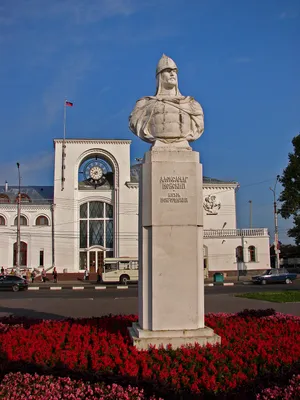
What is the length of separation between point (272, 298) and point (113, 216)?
28.3 metres

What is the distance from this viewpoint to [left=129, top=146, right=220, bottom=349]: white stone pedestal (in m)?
5.94

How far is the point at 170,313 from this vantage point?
5945 mm

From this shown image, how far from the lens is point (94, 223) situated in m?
44.3

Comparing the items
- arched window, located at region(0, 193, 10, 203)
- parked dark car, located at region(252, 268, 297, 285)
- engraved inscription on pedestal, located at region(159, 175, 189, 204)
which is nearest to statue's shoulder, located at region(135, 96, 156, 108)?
engraved inscription on pedestal, located at region(159, 175, 189, 204)

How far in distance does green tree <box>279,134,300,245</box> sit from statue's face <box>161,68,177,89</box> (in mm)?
25044

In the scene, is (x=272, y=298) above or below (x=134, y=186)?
below

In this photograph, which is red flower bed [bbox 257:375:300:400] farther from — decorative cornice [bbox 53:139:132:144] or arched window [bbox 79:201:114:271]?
decorative cornice [bbox 53:139:132:144]

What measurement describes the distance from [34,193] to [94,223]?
9.08m

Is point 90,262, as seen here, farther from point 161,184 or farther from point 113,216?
point 161,184

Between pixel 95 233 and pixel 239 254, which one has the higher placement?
pixel 95 233

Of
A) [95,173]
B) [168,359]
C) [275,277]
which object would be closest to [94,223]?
[95,173]

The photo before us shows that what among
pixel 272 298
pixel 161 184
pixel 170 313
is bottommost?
pixel 272 298

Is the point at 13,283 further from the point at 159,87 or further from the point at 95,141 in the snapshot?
the point at 159,87

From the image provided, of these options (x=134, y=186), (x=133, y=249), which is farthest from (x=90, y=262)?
(x=134, y=186)
